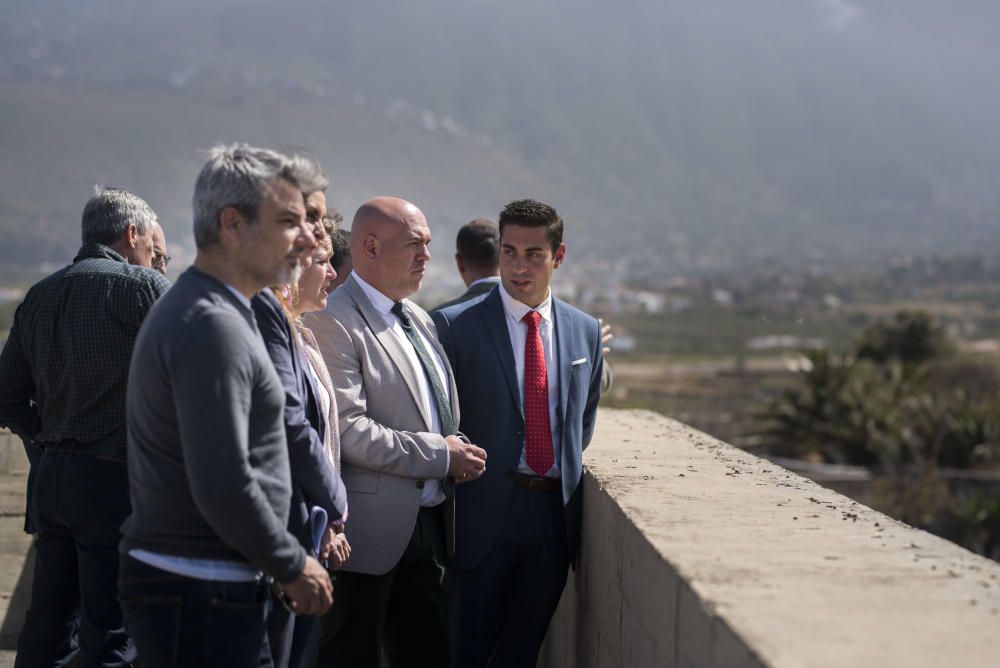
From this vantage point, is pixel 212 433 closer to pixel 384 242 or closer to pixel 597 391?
pixel 384 242

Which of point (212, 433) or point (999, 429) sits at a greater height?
point (212, 433)

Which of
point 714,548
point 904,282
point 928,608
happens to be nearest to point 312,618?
point 714,548

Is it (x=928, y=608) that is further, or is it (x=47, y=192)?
(x=47, y=192)

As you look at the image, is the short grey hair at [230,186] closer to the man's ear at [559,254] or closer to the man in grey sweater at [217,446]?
the man in grey sweater at [217,446]

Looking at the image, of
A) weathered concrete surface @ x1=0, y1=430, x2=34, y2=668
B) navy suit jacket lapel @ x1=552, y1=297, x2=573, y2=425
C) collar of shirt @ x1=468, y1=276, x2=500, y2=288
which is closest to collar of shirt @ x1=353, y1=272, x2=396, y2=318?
navy suit jacket lapel @ x1=552, y1=297, x2=573, y2=425

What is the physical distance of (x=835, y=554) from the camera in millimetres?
2676

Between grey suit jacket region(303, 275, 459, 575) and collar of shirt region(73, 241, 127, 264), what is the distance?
756mm

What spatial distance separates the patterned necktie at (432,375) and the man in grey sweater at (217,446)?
1118mm

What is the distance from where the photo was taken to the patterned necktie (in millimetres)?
3750

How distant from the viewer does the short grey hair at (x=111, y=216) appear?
4.02 meters

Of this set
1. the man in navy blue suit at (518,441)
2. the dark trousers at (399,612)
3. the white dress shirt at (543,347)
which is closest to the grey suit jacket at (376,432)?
the dark trousers at (399,612)

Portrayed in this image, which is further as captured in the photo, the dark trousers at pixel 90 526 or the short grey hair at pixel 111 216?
the short grey hair at pixel 111 216

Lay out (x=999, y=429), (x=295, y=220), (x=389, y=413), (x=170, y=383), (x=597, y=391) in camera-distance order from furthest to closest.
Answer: (x=999, y=429) < (x=597, y=391) < (x=389, y=413) < (x=295, y=220) < (x=170, y=383)

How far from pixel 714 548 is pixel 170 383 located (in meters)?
1.29
